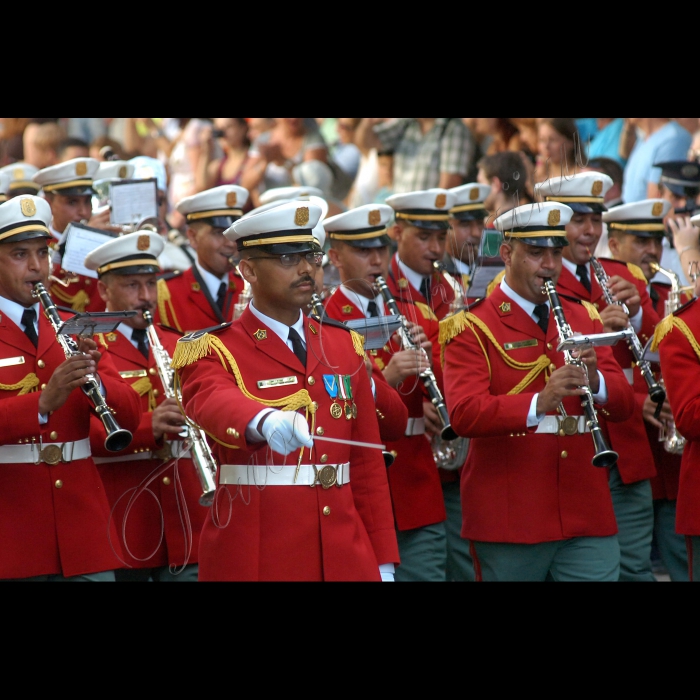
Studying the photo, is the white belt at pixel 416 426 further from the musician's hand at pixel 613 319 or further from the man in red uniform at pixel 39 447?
the man in red uniform at pixel 39 447

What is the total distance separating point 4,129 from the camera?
12945 millimetres


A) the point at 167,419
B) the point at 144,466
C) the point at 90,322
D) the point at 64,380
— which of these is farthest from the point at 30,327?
the point at 144,466

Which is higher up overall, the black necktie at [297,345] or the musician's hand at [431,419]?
the black necktie at [297,345]

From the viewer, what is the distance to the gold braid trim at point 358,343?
209 inches

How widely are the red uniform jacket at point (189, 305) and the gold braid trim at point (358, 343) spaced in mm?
2814

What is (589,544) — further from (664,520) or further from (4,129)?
(4,129)

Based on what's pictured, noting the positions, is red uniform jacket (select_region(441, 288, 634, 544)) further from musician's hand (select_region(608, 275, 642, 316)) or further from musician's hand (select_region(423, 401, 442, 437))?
musician's hand (select_region(608, 275, 642, 316))

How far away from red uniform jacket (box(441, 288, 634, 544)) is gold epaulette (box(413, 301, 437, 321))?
4.01 feet

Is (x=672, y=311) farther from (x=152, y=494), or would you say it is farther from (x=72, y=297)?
(x=72, y=297)

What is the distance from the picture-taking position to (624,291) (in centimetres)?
739

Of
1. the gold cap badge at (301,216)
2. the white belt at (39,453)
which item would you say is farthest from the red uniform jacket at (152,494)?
the gold cap badge at (301,216)

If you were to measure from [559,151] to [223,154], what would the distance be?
22.8 ft

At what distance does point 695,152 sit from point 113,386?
16.5ft

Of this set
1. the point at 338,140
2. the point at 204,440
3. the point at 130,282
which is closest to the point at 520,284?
the point at 204,440
